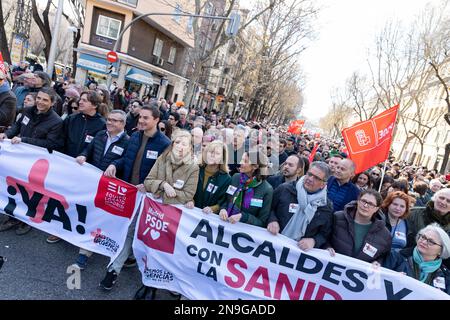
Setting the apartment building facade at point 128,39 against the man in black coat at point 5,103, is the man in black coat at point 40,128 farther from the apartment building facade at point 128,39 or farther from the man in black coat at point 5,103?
the apartment building facade at point 128,39

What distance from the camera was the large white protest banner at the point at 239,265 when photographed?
10.9 ft

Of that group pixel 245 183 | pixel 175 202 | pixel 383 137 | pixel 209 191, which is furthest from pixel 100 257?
pixel 383 137

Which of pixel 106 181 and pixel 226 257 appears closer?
pixel 226 257

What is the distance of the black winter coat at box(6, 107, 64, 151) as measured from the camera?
14.5 ft

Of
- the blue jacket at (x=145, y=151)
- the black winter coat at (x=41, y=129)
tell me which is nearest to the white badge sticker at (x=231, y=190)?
the blue jacket at (x=145, y=151)

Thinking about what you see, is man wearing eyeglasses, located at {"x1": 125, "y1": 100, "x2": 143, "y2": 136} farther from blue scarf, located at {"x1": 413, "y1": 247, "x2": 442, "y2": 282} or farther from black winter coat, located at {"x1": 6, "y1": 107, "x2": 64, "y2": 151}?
blue scarf, located at {"x1": 413, "y1": 247, "x2": 442, "y2": 282}

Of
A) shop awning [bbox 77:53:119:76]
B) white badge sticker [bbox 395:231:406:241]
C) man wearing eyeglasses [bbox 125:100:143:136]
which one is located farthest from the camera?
shop awning [bbox 77:53:119:76]

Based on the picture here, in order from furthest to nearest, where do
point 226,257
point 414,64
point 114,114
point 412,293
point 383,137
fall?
point 414,64 < point 383,137 < point 114,114 < point 226,257 < point 412,293

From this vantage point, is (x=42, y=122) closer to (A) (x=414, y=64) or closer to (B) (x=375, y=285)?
(B) (x=375, y=285)

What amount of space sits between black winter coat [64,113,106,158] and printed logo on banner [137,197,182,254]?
4.98 feet

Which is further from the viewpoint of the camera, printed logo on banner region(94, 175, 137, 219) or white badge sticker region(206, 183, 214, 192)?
printed logo on banner region(94, 175, 137, 219)

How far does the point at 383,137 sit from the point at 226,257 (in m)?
4.19

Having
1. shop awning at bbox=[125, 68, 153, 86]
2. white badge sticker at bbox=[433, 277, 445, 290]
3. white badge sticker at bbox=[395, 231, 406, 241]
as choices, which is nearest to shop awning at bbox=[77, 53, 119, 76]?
shop awning at bbox=[125, 68, 153, 86]
